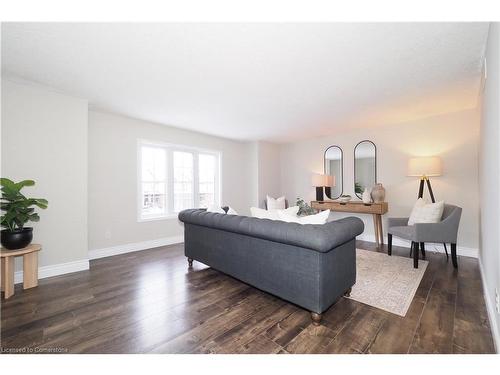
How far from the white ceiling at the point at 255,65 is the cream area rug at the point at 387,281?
2.31 meters

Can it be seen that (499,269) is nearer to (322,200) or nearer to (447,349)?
(447,349)

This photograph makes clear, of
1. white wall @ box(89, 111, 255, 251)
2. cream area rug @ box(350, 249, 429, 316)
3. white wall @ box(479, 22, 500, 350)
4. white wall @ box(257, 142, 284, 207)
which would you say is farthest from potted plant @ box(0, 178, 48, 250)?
white wall @ box(257, 142, 284, 207)

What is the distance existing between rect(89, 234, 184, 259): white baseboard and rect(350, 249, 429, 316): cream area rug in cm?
341

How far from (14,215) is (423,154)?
5.92 metres

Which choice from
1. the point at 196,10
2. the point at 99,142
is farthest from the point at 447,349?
the point at 99,142

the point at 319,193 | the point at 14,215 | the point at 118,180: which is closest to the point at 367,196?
the point at 319,193

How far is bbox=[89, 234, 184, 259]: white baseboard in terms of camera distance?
3480 millimetres

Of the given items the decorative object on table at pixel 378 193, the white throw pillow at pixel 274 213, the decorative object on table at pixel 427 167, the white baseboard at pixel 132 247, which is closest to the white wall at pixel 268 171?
the white baseboard at pixel 132 247

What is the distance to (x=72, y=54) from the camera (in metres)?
2.02

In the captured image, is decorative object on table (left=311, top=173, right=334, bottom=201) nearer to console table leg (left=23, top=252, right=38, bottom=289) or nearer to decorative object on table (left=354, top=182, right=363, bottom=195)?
decorative object on table (left=354, top=182, right=363, bottom=195)

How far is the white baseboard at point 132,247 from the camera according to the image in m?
3.48

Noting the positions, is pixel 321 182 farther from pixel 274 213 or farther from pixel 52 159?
pixel 52 159

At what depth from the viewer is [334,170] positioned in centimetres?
505

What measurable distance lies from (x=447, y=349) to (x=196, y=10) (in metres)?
2.87
